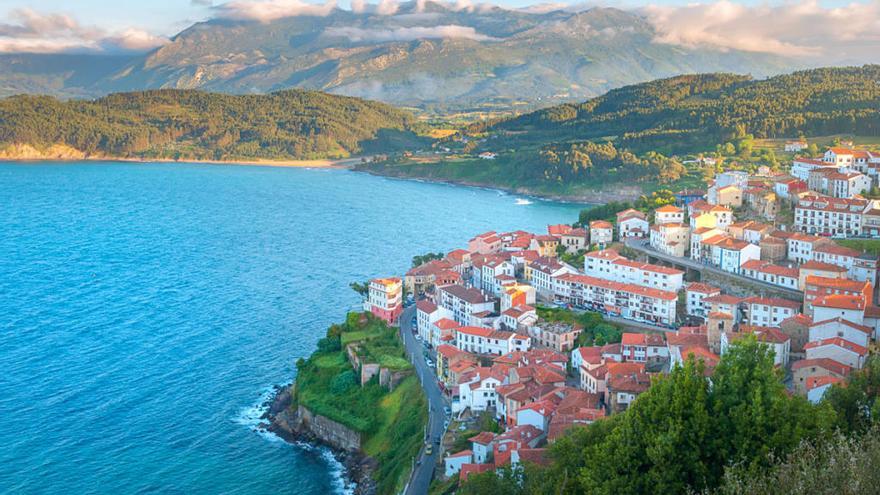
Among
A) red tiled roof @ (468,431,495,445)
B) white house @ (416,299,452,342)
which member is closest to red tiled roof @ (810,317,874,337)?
red tiled roof @ (468,431,495,445)

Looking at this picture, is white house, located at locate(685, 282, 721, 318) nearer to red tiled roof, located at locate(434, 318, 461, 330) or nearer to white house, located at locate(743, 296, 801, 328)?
white house, located at locate(743, 296, 801, 328)

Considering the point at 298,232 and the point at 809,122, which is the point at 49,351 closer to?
the point at 298,232

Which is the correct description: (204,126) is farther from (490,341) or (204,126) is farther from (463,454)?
(463,454)

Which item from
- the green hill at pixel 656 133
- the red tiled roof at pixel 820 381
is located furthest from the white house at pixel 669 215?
the green hill at pixel 656 133

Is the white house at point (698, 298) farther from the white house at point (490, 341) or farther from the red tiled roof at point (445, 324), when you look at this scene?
the red tiled roof at point (445, 324)

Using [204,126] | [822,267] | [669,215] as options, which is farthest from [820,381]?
[204,126]
